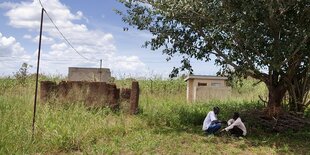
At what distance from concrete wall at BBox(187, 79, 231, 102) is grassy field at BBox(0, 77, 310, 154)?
7272 millimetres

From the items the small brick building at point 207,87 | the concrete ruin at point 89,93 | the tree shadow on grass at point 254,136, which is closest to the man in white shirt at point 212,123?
the tree shadow on grass at point 254,136

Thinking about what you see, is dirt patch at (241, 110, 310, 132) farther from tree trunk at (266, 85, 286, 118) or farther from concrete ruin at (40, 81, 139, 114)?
concrete ruin at (40, 81, 139, 114)

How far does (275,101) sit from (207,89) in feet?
29.4

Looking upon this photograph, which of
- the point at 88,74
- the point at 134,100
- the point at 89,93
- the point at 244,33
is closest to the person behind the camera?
the point at 244,33

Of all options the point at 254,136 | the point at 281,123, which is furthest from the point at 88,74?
the point at 281,123

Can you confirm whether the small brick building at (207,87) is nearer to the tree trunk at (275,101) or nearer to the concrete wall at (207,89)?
the concrete wall at (207,89)

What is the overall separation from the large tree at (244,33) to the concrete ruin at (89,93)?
220 cm

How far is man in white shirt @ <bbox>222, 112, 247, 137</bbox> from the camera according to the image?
10.6 m

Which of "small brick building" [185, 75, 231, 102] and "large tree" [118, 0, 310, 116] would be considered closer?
"large tree" [118, 0, 310, 116]

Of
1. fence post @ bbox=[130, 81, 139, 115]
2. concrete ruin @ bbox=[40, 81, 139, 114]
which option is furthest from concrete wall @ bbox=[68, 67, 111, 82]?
fence post @ bbox=[130, 81, 139, 115]

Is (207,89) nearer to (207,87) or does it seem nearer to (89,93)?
(207,87)

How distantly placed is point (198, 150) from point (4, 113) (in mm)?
4687

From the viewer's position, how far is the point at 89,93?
13.5 m

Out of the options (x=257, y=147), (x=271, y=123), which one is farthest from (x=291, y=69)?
(x=257, y=147)
